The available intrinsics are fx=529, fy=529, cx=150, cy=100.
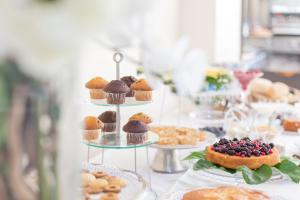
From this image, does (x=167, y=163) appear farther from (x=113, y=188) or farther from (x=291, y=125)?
(x=291, y=125)

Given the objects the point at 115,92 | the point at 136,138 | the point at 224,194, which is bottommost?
the point at 224,194

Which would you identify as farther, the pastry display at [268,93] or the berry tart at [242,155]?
the pastry display at [268,93]

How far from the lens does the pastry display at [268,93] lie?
7.72 ft

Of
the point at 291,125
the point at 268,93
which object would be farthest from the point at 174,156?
the point at 268,93

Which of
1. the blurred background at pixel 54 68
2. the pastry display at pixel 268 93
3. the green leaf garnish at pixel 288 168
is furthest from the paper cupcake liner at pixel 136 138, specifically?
the pastry display at pixel 268 93

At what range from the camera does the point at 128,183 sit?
0.97 meters

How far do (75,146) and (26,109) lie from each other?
0.06 metres

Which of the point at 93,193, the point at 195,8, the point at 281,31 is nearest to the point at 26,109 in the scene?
the point at 93,193

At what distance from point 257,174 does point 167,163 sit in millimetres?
296

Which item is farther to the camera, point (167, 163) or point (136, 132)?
point (167, 163)

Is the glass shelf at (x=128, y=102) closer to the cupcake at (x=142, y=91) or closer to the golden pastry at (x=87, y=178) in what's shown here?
the cupcake at (x=142, y=91)

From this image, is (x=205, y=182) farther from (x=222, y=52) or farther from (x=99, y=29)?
(x=222, y=52)

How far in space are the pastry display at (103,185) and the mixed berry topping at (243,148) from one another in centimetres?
42

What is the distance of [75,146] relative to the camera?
52cm
